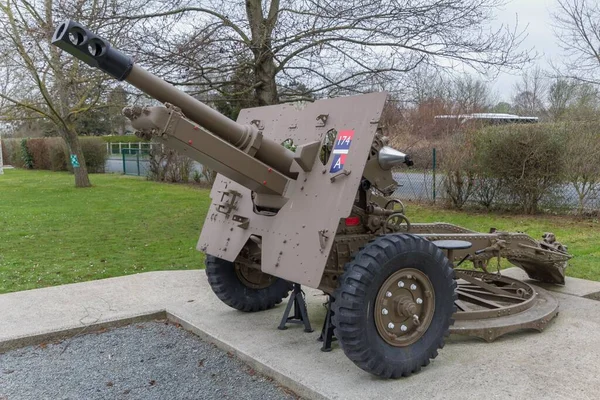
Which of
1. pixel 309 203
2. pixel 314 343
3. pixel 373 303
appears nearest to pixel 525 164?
pixel 314 343

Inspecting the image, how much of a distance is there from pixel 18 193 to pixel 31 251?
37.3 feet

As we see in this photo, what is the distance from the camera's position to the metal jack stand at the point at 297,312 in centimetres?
450

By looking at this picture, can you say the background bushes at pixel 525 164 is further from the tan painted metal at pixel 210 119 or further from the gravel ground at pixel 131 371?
the gravel ground at pixel 131 371

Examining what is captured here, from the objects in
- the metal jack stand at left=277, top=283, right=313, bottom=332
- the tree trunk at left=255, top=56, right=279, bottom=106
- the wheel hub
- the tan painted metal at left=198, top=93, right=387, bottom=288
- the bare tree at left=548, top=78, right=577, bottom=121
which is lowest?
the metal jack stand at left=277, top=283, right=313, bottom=332

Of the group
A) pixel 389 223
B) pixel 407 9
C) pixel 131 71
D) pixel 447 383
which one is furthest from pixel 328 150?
pixel 407 9

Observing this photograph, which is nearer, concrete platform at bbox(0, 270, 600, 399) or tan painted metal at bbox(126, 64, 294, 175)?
concrete platform at bbox(0, 270, 600, 399)

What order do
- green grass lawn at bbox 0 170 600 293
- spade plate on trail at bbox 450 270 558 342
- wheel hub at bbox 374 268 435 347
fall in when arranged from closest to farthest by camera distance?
wheel hub at bbox 374 268 435 347 → spade plate on trail at bbox 450 270 558 342 → green grass lawn at bbox 0 170 600 293

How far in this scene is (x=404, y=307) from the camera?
3.53 meters

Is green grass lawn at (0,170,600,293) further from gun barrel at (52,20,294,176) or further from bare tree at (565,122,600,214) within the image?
gun barrel at (52,20,294,176)

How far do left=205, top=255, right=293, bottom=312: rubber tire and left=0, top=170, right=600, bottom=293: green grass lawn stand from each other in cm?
231

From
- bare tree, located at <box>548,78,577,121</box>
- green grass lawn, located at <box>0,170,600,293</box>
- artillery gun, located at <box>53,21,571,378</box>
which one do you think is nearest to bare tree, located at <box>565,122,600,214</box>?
green grass lawn, located at <box>0,170,600,293</box>

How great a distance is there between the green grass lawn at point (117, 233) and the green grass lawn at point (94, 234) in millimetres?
11

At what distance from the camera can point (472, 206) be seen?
11898 millimetres

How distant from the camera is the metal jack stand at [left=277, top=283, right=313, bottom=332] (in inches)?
177
